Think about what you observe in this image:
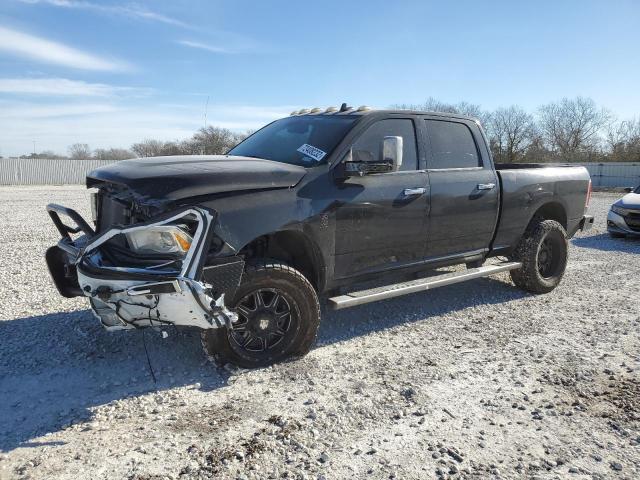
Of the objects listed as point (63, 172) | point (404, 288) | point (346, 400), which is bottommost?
point (346, 400)

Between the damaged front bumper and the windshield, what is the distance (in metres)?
1.31

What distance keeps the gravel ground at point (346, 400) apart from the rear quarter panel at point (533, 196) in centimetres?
95

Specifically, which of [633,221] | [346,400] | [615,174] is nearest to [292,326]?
[346,400]

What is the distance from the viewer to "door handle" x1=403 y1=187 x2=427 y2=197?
179 inches

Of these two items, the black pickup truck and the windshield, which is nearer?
the black pickup truck

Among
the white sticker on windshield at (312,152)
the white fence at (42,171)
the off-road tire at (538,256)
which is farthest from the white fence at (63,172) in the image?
the white sticker on windshield at (312,152)

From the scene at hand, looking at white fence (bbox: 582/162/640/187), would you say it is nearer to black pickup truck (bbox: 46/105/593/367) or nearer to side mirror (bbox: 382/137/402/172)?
black pickup truck (bbox: 46/105/593/367)

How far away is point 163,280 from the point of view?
314cm

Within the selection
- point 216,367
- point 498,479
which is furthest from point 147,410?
point 498,479

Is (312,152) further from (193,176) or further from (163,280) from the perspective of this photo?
(163,280)

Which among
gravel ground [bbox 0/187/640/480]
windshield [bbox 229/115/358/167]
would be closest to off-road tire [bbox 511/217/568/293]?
gravel ground [bbox 0/187/640/480]

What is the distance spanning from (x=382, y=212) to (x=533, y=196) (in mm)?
2483

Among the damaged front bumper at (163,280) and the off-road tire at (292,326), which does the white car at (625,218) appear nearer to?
the off-road tire at (292,326)

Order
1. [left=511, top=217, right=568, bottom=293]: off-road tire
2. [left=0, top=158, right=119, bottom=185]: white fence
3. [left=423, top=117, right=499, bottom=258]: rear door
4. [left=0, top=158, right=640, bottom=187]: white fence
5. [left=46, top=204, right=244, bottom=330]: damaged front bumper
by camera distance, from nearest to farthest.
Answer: [left=46, top=204, right=244, bottom=330]: damaged front bumper, [left=423, top=117, right=499, bottom=258]: rear door, [left=511, top=217, right=568, bottom=293]: off-road tire, [left=0, top=158, right=119, bottom=185]: white fence, [left=0, top=158, right=640, bottom=187]: white fence
